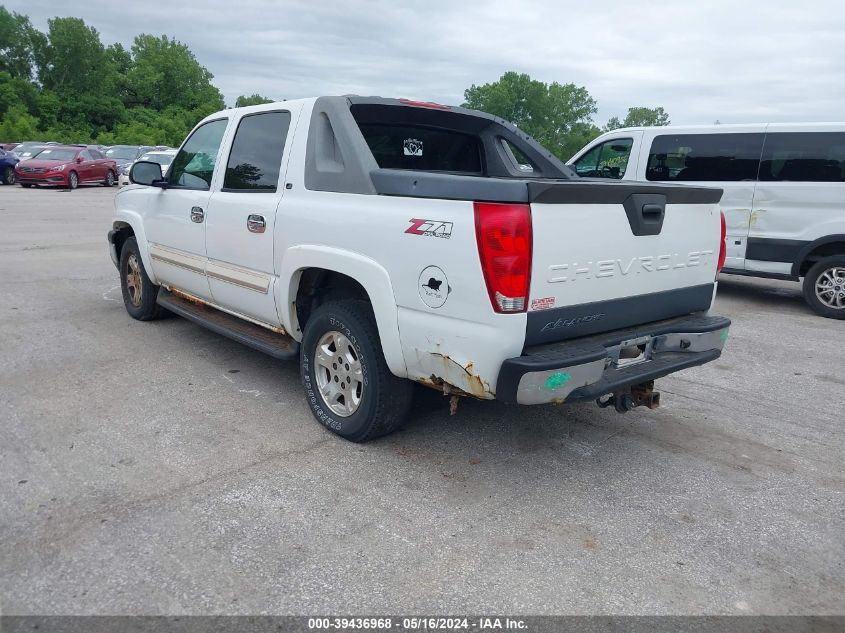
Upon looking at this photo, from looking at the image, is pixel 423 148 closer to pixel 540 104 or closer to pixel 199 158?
pixel 199 158

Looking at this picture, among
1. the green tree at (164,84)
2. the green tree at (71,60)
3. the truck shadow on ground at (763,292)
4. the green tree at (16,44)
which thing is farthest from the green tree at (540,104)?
the truck shadow on ground at (763,292)

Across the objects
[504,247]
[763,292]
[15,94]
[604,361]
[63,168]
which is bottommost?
[763,292]

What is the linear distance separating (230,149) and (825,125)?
6.78m

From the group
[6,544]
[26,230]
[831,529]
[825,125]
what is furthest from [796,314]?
[26,230]

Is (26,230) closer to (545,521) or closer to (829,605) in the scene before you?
(545,521)

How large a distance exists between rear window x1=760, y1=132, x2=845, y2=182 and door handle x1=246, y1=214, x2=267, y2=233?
21.8 feet

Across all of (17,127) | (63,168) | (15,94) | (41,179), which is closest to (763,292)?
(63,168)

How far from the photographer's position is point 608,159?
32.0 feet

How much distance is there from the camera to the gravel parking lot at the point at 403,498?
2.69 m

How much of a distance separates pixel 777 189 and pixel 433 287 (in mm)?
6684

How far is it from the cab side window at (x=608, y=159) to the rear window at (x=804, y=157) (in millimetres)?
1855

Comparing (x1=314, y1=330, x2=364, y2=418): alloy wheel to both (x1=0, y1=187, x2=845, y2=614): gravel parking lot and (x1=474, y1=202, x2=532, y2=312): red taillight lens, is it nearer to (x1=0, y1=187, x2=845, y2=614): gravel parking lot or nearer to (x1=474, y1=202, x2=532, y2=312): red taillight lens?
(x1=0, y1=187, x2=845, y2=614): gravel parking lot

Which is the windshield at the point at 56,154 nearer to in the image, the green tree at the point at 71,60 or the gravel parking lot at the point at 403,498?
the gravel parking lot at the point at 403,498

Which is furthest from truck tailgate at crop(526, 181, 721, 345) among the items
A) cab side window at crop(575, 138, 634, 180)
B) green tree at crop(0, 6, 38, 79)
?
green tree at crop(0, 6, 38, 79)
